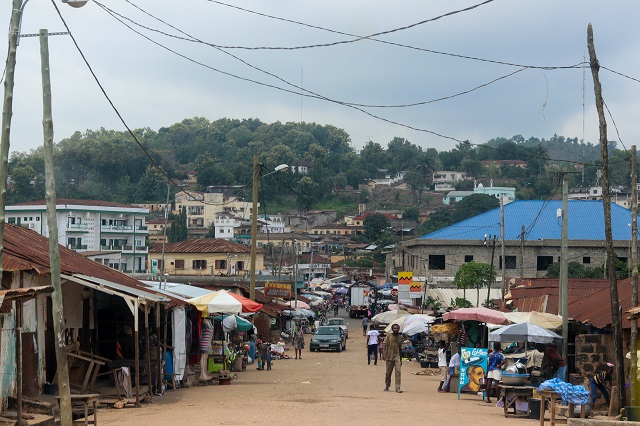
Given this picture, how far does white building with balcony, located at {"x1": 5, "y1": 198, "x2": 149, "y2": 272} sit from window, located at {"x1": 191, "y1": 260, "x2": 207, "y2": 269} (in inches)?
208

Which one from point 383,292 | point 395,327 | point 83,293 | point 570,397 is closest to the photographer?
point 570,397

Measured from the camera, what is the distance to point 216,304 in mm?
27984

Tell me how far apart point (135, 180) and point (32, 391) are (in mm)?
159440

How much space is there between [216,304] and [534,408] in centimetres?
1101

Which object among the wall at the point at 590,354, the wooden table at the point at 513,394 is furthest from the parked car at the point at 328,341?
the wooden table at the point at 513,394

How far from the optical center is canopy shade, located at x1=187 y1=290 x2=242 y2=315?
2777 cm

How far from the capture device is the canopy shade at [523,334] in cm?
2483

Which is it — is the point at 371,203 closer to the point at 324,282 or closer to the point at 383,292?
the point at 324,282

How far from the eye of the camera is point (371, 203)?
193375 mm

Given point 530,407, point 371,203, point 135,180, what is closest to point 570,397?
point 530,407

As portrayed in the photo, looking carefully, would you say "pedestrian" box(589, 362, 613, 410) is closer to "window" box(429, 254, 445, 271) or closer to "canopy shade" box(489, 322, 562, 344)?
"canopy shade" box(489, 322, 562, 344)

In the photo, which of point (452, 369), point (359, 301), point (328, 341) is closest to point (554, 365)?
point (452, 369)

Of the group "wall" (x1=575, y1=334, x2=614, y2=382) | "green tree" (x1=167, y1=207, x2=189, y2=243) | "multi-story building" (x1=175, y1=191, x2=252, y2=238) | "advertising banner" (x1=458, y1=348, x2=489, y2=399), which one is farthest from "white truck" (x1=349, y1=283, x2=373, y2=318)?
"multi-story building" (x1=175, y1=191, x2=252, y2=238)

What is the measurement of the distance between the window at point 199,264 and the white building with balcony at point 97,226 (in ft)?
17.4
